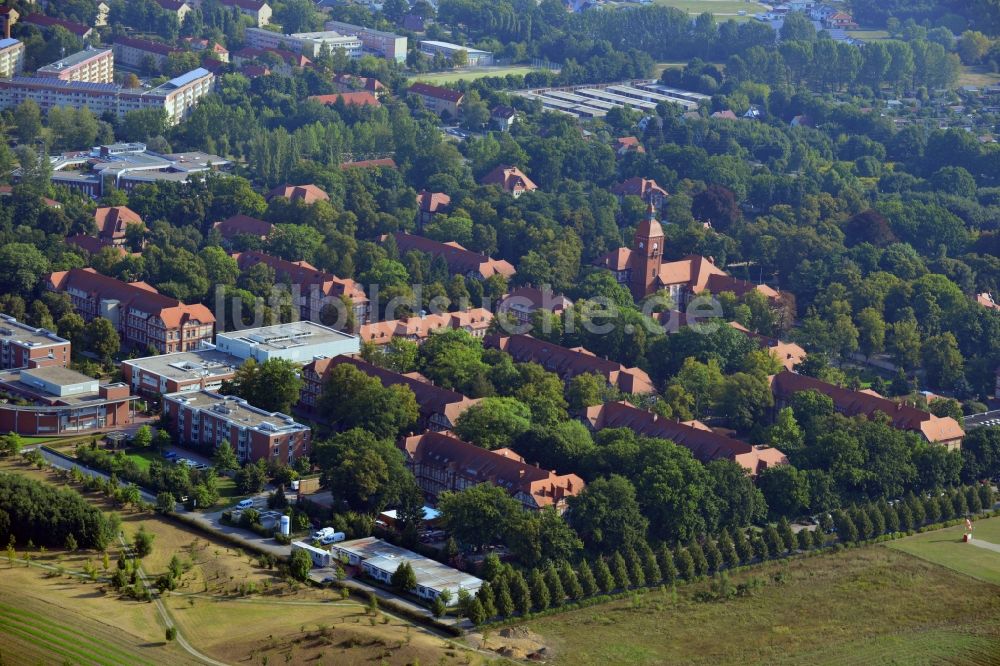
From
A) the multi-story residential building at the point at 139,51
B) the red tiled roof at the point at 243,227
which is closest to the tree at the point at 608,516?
the red tiled roof at the point at 243,227

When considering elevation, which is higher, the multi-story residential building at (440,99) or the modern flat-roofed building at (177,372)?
the multi-story residential building at (440,99)

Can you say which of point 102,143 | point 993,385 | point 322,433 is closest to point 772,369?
point 993,385

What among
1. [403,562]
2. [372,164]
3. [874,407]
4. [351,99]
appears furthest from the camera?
[351,99]

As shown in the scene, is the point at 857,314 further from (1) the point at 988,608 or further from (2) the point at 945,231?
(1) the point at 988,608

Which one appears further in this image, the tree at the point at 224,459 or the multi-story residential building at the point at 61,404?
the multi-story residential building at the point at 61,404

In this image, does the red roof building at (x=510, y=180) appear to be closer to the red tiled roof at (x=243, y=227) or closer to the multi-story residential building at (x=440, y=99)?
the red tiled roof at (x=243, y=227)

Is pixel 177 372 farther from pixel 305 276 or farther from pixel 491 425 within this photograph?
pixel 305 276

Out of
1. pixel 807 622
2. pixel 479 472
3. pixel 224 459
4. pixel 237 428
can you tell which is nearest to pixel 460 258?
pixel 237 428
